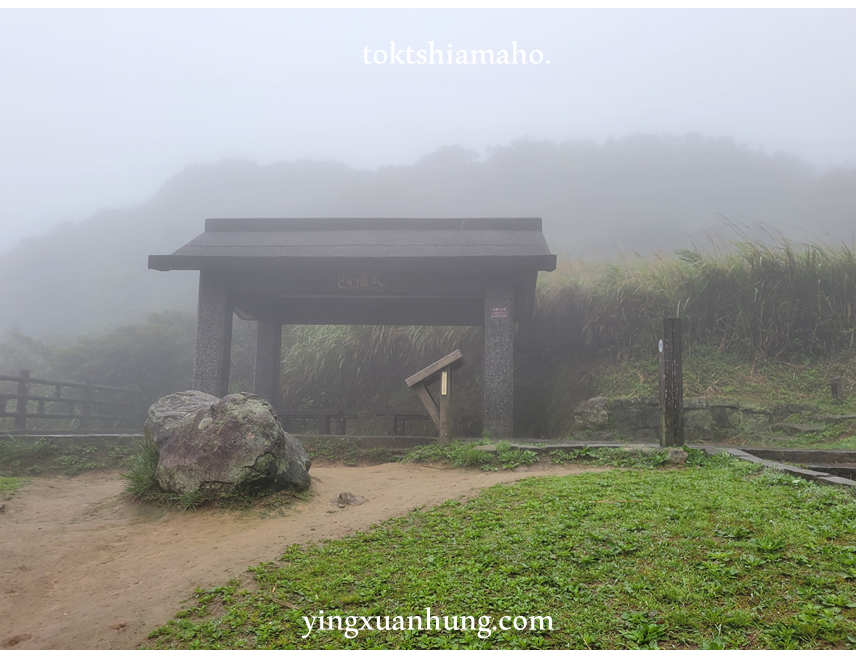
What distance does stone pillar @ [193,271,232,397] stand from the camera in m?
10.0

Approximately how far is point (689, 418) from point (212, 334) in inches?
350

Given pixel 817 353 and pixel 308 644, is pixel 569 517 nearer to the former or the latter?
pixel 308 644

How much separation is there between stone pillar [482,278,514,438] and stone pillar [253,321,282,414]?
5.94 m

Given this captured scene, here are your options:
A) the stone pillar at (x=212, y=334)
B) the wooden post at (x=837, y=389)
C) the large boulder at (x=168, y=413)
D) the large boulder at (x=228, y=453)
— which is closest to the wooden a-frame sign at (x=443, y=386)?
the large boulder at (x=228, y=453)

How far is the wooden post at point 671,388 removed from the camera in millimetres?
6992

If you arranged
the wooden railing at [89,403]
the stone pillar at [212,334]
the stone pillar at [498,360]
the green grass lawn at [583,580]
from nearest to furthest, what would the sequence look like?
the green grass lawn at [583,580] < the stone pillar at [498,360] < the stone pillar at [212,334] < the wooden railing at [89,403]

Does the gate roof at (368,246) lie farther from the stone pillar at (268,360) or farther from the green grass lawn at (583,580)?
the green grass lawn at (583,580)

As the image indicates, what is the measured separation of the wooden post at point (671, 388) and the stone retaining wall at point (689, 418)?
2592mm

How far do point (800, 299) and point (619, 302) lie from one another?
11.9ft

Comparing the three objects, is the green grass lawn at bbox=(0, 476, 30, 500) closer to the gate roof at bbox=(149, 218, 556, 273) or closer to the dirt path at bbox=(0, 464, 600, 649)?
the dirt path at bbox=(0, 464, 600, 649)

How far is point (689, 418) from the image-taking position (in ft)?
31.3

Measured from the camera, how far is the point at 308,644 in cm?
271

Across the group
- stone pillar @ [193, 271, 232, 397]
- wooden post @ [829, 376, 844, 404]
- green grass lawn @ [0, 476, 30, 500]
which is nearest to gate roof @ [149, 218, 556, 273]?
stone pillar @ [193, 271, 232, 397]

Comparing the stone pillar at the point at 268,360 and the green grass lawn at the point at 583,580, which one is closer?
the green grass lawn at the point at 583,580
